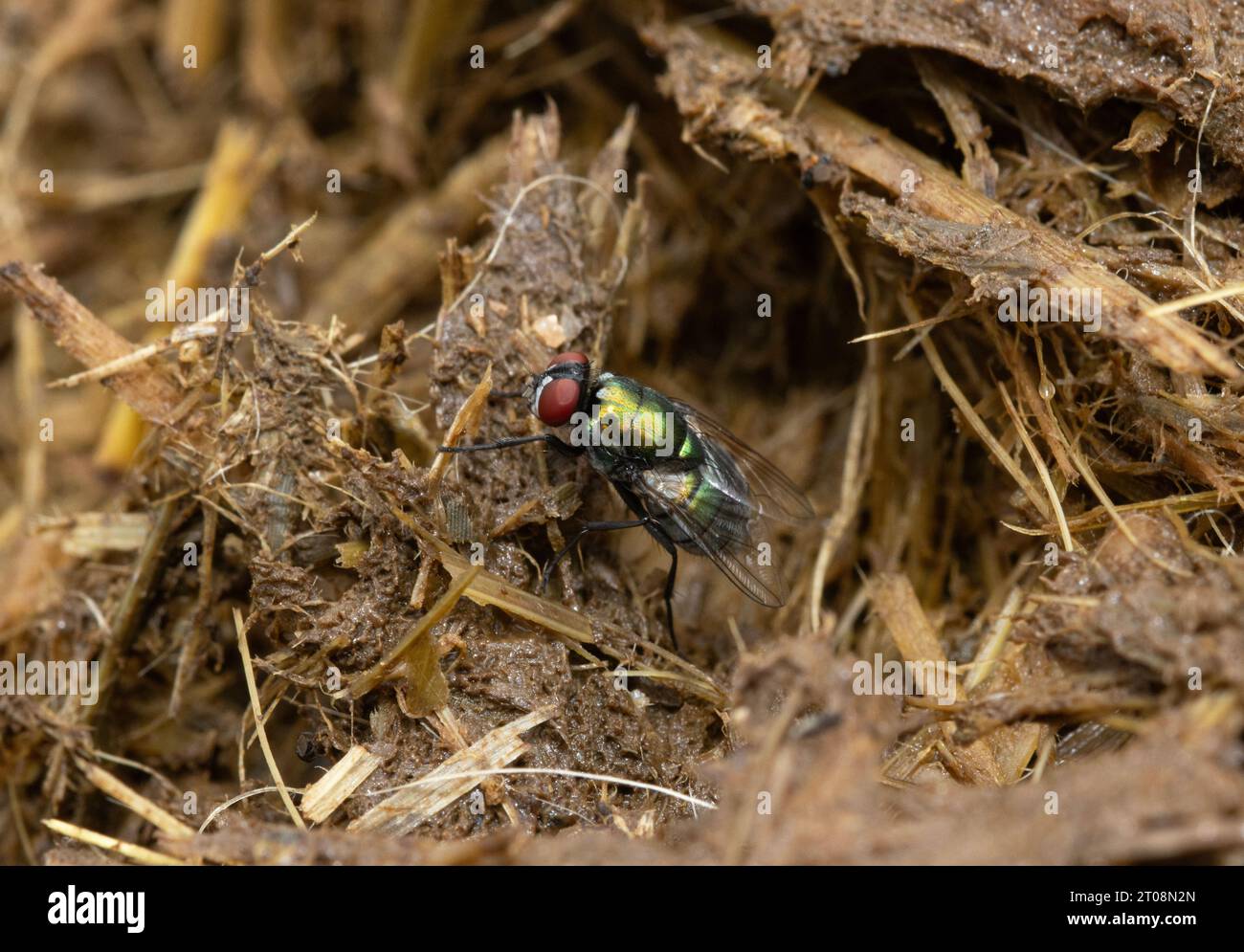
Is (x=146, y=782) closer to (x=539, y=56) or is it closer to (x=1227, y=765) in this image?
(x=1227, y=765)

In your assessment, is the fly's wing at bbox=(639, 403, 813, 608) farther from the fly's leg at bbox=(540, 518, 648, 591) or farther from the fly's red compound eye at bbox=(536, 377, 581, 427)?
the fly's red compound eye at bbox=(536, 377, 581, 427)

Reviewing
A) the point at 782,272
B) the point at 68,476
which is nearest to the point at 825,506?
the point at 782,272

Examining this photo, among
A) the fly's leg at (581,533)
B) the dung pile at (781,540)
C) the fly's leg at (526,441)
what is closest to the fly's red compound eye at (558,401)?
the fly's leg at (526,441)

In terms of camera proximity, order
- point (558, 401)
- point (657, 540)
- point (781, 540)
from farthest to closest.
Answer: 1. point (781, 540)
2. point (657, 540)
3. point (558, 401)

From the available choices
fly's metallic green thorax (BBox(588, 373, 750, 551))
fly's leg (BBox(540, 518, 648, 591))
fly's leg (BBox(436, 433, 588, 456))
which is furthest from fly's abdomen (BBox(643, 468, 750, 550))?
fly's leg (BBox(436, 433, 588, 456))

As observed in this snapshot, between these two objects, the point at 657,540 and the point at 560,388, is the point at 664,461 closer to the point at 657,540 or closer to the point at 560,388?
the point at 657,540

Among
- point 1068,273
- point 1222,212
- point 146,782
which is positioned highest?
point 1222,212

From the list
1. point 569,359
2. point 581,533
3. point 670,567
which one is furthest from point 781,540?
point 569,359

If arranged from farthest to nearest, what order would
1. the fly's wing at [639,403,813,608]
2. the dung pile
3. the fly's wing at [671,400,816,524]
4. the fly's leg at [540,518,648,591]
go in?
the fly's wing at [671,400,816,524], the fly's wing at [639,403,813,608], the fly's leg at [540,518,648,591], the dung pile
